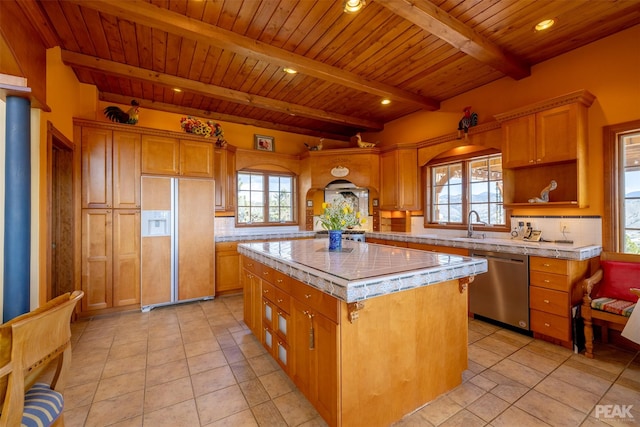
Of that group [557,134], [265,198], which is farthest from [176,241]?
[557,134]

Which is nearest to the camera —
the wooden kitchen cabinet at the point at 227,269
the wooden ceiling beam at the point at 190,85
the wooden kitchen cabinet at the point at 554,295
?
the wooden kitchen cabinet at the point at 554,295

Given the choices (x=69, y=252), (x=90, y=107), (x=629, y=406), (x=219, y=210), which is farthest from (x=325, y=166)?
(x=629, y=406)

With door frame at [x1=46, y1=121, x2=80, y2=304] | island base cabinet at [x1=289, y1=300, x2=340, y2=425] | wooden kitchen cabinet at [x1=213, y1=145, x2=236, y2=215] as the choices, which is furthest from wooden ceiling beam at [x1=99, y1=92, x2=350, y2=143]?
island base cabinet at [x1=289, y1=300, x2=340, y2=425]

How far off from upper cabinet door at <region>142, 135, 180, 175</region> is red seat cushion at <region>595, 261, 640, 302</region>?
4.98m

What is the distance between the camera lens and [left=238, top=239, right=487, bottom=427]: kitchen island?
56.7 inches

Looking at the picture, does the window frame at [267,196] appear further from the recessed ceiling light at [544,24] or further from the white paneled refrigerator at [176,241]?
the recessed ceiling light at [544,24]

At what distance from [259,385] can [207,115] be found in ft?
14.1

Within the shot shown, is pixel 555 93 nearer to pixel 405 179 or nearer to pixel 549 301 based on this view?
pixel 405 179

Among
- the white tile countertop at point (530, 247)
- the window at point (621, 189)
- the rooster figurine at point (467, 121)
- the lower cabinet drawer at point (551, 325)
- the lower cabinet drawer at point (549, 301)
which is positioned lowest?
the lower cabinet drawer at point (551, 325)

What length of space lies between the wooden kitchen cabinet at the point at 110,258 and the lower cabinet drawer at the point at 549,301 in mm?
4626

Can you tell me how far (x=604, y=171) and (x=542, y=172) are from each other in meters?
0.53

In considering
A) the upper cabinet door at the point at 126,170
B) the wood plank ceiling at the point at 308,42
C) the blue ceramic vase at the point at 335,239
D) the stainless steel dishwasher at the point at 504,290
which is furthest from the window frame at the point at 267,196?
the stainless steel dishwasher at the point at 504,290

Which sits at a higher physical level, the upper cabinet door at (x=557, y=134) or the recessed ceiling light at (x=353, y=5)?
the recessed ceiling light at (x=353, y=5)

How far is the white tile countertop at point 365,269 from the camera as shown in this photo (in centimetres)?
139
